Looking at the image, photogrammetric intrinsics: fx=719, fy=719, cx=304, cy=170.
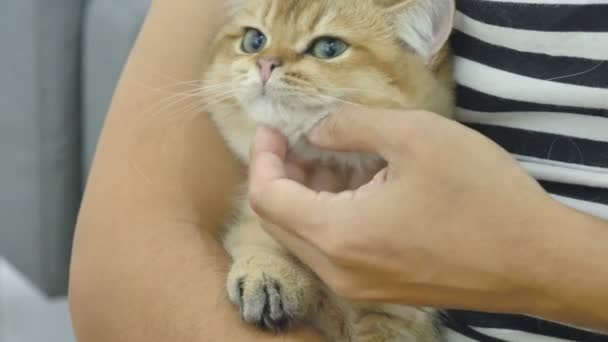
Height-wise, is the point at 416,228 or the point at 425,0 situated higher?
the point at 425,0

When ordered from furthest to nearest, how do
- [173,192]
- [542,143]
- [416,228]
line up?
1. [173,192]
2. [542,143]
3. [416,228]

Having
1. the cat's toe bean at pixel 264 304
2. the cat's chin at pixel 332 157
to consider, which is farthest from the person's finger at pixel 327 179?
the cat's toe bean at pixel 264 304

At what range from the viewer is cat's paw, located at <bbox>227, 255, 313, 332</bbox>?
792mm

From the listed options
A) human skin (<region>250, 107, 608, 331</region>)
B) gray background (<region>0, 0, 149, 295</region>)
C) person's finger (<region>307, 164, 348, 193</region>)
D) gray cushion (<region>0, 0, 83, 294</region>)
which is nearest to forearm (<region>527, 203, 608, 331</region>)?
human skin (<region>250, 107, 608, 331</region>)

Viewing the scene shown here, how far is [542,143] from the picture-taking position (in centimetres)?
78

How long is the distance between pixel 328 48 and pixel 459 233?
12.0 inches

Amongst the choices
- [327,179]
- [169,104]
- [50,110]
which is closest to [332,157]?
[327,179]

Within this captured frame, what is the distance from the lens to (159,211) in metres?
0.90

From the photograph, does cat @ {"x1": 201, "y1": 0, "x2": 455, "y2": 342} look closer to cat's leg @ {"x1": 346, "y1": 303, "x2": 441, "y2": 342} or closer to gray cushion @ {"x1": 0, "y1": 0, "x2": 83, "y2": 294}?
cat's leg @ {"x1": 346, "y1": 303, "x2": 441, "y2": 342}

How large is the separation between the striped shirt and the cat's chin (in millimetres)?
146

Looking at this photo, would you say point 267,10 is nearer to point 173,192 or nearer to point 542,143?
point 173,192

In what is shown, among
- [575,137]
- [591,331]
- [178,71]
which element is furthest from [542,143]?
[178,71]

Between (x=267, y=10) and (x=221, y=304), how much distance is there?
1.25 feet

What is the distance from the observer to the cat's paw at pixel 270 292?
2.60ft
